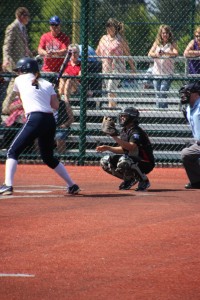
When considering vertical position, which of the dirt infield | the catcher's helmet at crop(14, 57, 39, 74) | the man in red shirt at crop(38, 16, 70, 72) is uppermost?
the catcher's helmet at crop(14, 57, 39, 74)

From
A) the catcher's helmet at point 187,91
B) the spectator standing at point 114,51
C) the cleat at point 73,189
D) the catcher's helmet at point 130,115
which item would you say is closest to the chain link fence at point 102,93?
the spectator standing at point 114,51

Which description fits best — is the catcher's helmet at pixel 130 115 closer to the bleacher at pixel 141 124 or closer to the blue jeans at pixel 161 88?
the bleacher at pixel 141 124

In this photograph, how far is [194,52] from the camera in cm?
1599

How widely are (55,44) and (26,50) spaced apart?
0.53m

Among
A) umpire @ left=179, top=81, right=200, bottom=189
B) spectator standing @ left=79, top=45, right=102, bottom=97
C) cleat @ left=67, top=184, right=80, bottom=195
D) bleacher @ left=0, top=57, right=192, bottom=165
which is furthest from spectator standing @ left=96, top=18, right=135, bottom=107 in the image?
cleat @ left=67, top=184, right=80, bottom=195

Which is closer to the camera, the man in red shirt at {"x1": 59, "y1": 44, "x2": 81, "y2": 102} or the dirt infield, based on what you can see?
the dirt infield

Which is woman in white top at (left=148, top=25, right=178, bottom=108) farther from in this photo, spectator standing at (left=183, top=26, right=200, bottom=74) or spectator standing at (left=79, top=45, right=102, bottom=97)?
spectator standing at (left=79, top=45, right=102, bottom=97)

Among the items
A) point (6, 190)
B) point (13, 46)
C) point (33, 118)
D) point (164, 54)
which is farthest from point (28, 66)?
point (164, 54)

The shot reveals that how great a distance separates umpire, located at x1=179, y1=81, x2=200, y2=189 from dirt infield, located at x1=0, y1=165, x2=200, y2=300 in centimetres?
34

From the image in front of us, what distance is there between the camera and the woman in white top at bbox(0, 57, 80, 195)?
11148 millimetres

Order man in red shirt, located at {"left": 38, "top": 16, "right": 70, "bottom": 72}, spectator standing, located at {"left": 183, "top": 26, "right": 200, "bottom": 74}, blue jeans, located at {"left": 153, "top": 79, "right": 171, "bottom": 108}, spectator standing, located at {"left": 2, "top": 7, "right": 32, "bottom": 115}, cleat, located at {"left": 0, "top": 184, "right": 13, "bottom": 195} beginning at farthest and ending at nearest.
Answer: blue jeans, located at {"left": 153, "top": 79, "right": 171, "bottom": 108} → man in red shirt, located at {"left": 38, "top": 16, "right": 70, "bottom": 72} → spectator standing, located at {"left": 2, "top": 7, "right": 32, "bottom": 115} → spectator standing, located at {"left": 183, "top": 26, "right": 200, "bottom": 74} → cleat, located at {"left": 0, "top": 184, "right": 13, "bottom": 195}

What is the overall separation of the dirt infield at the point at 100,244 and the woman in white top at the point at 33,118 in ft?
1.45

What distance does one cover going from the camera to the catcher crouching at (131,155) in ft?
39.7

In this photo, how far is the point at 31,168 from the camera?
1582 centimetres
